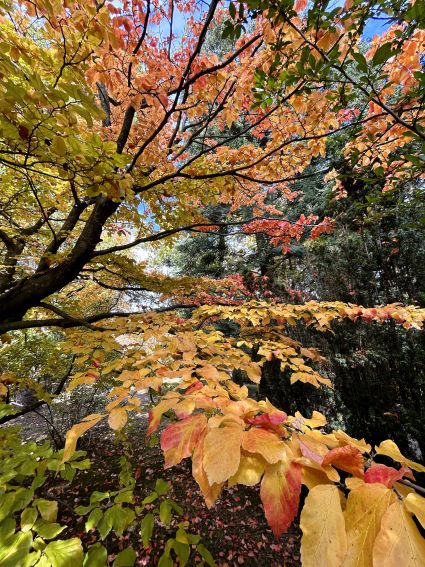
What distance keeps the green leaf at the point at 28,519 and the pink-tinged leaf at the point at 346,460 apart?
1.43 m

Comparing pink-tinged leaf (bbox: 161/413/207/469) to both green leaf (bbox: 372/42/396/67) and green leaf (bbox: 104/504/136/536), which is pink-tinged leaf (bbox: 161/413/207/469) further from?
green leaf (bbox: 372/42/396/67)

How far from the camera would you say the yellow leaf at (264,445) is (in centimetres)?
63

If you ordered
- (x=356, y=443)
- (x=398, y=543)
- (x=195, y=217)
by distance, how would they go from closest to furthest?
1. (x=398, y=543)
2. (x=356, y=443)
3. (x=195, y=217)

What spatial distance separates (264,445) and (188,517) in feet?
16.8

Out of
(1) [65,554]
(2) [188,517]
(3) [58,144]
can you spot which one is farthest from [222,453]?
(2) [188,517]

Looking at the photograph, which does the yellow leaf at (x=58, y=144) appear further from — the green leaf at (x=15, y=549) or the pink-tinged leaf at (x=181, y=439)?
the green leaf at (x=15, y=549)

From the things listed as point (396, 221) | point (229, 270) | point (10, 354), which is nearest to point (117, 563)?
point (10, 354)

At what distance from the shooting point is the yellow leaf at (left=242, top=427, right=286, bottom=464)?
2.08 feet

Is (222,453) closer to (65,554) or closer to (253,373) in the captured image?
(65,554)

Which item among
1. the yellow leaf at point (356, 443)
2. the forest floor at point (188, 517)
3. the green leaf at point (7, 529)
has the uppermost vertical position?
the yellow leaf at point (356, 443)

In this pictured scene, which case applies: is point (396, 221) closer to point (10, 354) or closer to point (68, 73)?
point (68, 73)

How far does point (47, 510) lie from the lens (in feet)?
4.25

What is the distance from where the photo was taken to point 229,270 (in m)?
11.1

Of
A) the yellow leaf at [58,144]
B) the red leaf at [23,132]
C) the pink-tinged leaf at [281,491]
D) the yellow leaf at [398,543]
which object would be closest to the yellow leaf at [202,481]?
the pink-tinged leaf at [281,491]
